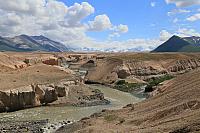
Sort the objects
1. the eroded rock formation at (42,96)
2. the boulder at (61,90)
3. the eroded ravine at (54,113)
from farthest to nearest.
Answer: the boulder at (61,90) → the eroded rock formation at (42,96) → the eroded ravine at (54,113)

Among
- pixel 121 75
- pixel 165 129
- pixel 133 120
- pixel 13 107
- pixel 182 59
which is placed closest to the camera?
pixel 165 129

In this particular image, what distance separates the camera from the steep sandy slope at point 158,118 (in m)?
25.2

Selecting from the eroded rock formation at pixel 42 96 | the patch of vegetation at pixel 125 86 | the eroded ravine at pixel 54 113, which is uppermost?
the eroded rock formation at pixel 42 96

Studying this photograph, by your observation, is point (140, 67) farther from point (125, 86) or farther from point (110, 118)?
point (110, 118)

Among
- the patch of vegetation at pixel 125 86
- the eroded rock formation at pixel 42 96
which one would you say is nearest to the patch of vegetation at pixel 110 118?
the eroded rock formation at pixel 42 96

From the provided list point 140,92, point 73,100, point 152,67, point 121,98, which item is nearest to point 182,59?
point 152,67

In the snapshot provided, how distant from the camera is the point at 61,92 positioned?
57938 millimetres

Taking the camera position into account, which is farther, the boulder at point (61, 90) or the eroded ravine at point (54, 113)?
the boulder at point (61, 90)

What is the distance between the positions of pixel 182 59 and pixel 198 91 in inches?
3278

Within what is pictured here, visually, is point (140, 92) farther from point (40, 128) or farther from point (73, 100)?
point (40, 128)

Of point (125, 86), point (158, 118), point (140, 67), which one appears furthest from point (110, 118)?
point (140, 67)

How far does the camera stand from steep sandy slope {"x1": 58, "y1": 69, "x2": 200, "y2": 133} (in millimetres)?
25219

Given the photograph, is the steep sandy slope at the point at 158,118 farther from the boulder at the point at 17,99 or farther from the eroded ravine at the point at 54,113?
the boulder at the point at 17,99

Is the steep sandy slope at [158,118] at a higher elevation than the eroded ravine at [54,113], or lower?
higher
